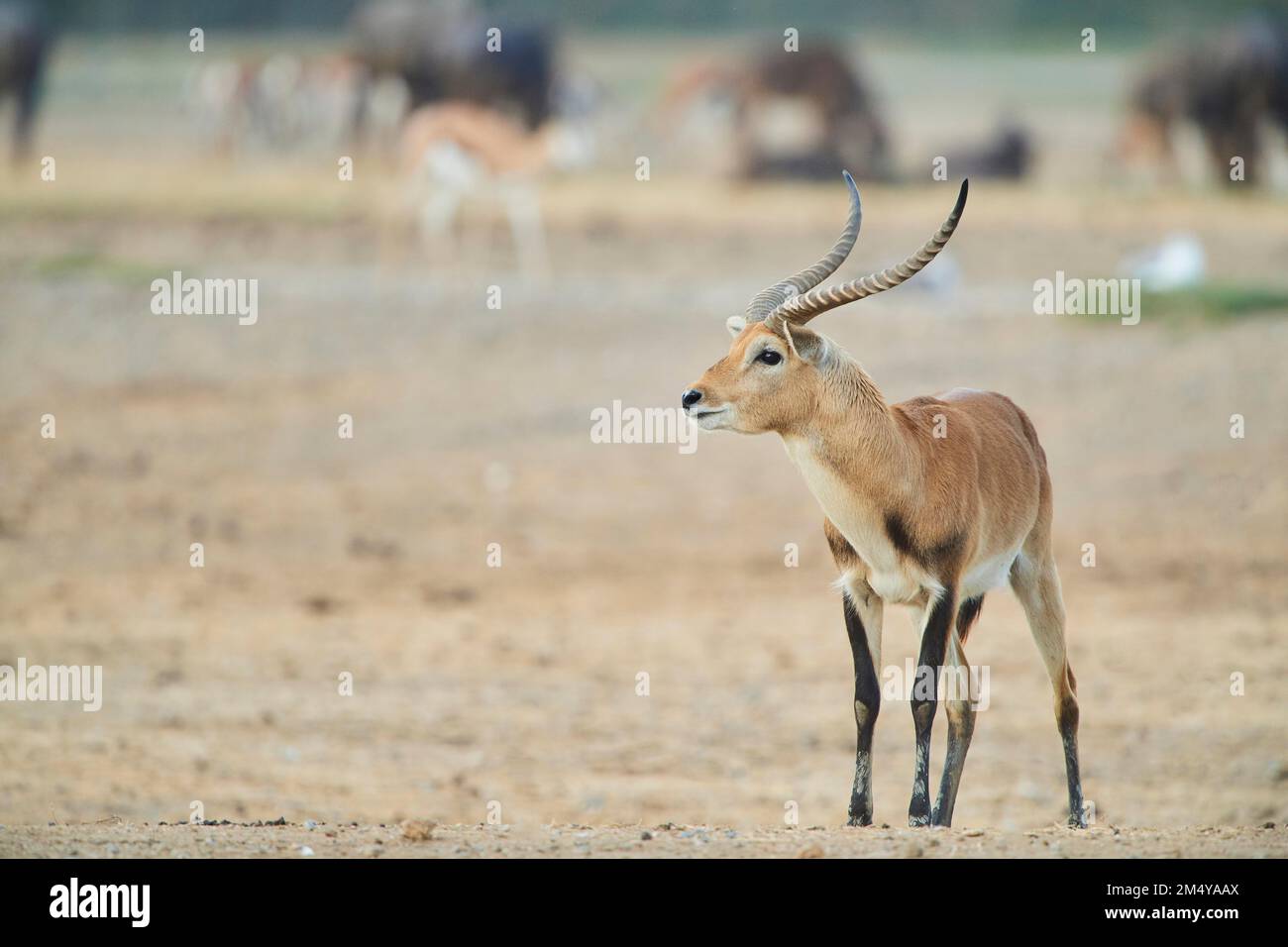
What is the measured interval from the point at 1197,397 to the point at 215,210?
12819 millimetres

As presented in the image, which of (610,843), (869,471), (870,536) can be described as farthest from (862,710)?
(610,843)

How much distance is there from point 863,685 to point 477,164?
607 inches

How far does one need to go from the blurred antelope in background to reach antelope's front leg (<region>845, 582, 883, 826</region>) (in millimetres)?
13989

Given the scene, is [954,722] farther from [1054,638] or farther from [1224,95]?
[1224,95]

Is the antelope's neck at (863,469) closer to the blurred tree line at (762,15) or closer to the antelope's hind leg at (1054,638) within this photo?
the antelope's hind leg at (1054,638)

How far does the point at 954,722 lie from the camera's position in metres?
6.55

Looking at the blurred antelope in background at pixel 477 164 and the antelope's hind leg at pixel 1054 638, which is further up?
the blurred antelope in background at pixel 477 164

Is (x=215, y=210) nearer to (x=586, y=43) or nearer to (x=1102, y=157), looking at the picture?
(x=1102, y=157)

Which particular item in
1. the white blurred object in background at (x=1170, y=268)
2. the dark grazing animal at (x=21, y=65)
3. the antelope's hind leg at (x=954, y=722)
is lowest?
the antelope's hind leg at (x=954, y=722)

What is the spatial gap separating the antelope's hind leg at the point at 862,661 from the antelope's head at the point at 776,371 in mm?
569

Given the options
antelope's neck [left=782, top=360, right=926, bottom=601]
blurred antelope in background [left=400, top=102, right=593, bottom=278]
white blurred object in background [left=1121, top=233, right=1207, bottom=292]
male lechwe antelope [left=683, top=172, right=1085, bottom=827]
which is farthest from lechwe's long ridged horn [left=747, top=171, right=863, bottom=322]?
blurred antelope in background [left=400, top=102, right=593, bottom=278]

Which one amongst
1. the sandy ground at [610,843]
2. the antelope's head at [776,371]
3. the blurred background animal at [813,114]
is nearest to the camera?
the sandy ground at [610,843]

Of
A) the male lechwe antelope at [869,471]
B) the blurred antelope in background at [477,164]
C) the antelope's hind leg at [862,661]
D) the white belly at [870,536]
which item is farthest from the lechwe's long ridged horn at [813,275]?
the blurred antelope in background at [477,164]

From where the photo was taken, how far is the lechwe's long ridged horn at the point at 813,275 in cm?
611
